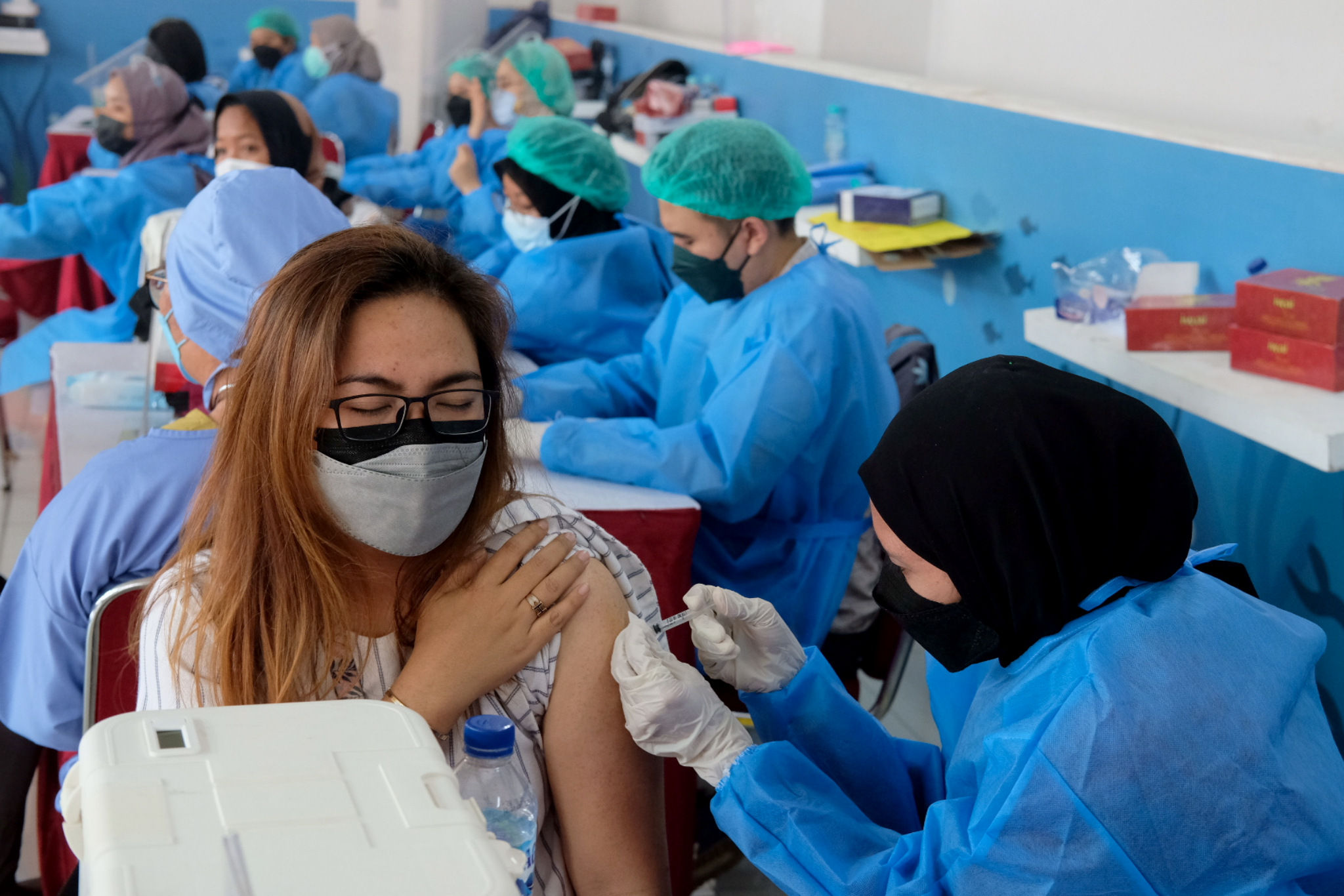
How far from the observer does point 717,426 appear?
2074 mm

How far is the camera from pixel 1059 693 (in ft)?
3.19

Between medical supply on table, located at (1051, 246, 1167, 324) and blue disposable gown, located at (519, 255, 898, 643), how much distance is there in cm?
42

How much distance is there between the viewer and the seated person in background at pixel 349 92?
557cm

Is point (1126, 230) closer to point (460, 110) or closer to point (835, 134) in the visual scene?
point (835, 134)

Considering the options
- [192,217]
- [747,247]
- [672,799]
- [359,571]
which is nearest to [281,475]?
[359,571]

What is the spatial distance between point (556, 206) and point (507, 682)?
214 cm

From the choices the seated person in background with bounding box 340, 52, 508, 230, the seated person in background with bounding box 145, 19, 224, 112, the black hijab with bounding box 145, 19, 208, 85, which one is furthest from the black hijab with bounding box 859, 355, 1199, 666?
the black hijab with bounding box 145, 19, 208, 85

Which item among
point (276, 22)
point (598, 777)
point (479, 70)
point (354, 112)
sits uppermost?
point (276, 22)

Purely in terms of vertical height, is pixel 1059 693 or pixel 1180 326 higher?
pixel 1180 326

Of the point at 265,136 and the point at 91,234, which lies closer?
the point at 265,136

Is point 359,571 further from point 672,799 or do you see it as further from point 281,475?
point 672,799

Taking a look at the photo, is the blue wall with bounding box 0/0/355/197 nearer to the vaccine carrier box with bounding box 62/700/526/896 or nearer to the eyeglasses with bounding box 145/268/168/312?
the eyeglasses with bounding box 145/268/168/312

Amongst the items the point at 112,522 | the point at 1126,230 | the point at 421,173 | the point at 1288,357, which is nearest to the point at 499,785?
the point at 112,522

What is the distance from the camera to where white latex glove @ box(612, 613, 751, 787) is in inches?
44.5
